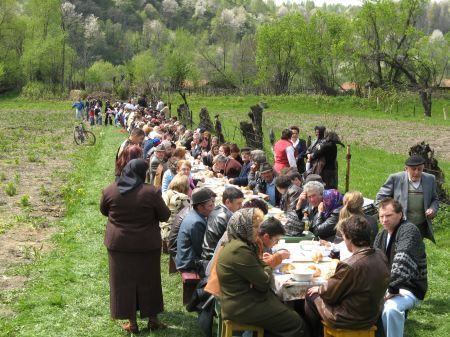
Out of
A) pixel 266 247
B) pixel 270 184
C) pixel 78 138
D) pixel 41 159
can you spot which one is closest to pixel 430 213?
pixel 266 247

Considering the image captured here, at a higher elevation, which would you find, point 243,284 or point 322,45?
point 322,45

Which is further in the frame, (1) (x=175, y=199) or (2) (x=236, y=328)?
(1) (x=175, y=199)

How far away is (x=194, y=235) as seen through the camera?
6344 millimetres

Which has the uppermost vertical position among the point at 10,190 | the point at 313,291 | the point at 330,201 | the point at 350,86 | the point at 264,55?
the point at 264,55

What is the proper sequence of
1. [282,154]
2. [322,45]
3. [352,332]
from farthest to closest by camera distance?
[322,45], [282,154], [352,332]

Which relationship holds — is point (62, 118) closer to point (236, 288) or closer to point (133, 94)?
point (133, 94)

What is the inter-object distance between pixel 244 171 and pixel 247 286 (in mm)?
6475

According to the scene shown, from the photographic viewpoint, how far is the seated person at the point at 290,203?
284 inches

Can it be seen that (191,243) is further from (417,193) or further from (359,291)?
(417,193)

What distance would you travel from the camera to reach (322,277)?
5469mm

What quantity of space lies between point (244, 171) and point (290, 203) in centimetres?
320

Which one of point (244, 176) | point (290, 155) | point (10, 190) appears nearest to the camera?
point (290, 155)

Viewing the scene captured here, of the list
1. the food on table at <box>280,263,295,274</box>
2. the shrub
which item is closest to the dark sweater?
the food on table at <box>280,263,295,274</box>

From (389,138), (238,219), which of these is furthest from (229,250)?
(389,138)
